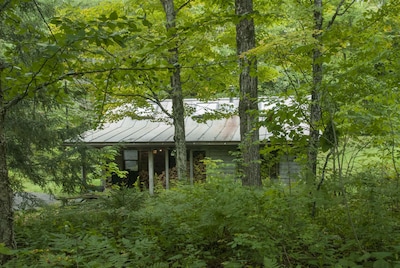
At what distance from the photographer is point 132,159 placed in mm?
18922

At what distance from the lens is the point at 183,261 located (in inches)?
132

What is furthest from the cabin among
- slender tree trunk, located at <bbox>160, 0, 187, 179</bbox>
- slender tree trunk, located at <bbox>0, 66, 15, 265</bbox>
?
slender tree trunk, located at <bbox>0, 66, 15, 265</bbox>

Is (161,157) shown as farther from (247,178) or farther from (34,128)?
(247,178)

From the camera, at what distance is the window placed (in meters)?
18.9

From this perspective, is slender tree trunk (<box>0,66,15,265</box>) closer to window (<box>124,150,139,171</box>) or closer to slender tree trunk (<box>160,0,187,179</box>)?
slender tree trunk (<box>160,0,187,179</box>)

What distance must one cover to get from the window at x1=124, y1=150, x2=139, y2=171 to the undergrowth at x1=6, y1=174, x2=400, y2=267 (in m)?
13.7

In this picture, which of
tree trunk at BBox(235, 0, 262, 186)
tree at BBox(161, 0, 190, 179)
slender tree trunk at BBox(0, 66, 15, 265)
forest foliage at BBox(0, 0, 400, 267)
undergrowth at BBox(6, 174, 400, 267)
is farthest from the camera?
tree at BBox(161, 0, 190, 179)

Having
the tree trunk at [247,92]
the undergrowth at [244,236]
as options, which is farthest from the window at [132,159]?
the undergrowth at [244,236]

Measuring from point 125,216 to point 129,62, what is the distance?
95.0 inches

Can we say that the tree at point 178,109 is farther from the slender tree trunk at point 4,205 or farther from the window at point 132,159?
the window at point 132,159

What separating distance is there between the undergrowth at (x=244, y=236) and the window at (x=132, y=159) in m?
13.7

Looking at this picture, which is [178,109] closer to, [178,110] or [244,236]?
[178,110]

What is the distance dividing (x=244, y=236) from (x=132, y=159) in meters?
16.2

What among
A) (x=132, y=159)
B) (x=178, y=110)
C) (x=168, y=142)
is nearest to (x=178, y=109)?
(x=178, y=110)
